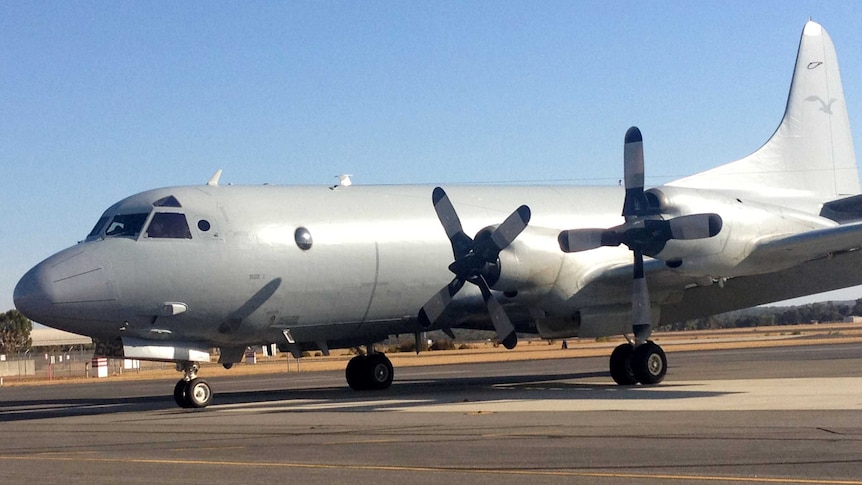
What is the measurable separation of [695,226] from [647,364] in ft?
13.8

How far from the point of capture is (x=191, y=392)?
20641 mm

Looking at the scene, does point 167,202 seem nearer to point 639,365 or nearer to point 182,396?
point 182,396

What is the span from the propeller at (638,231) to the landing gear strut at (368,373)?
678 centimetres

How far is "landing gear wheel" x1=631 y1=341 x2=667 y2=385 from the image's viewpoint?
22812mm

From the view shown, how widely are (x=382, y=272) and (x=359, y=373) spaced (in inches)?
164

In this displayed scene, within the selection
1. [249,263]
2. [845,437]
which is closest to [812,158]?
[249,263]

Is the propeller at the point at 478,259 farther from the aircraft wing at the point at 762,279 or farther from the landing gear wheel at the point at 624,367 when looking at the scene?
the landing gear wheel at the point at 624,367

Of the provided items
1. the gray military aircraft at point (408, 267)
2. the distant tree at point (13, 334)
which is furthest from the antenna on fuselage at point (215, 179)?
the distant tree at point (13, 334)

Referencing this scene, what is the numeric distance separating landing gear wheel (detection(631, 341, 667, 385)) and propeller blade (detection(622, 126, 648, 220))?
3419mm

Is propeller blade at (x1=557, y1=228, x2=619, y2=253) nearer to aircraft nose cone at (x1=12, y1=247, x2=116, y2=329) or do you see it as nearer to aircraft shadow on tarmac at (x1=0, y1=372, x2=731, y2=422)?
aircraft shadow on tarmac at (x1=0, y1=372, x2=731, y2=422)

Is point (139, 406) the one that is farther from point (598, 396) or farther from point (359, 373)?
point (598, 396)

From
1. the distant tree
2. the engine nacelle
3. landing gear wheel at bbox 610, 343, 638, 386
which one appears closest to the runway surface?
landing gear wheel at bbox 610, 343, 638, 386

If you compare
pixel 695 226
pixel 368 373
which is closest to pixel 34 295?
pixel 368 373

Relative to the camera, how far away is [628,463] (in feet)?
33.2
